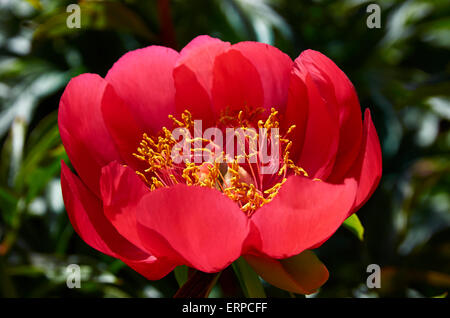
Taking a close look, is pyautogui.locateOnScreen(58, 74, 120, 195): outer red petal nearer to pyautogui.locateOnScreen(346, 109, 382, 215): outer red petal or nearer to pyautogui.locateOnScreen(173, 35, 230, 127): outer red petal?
pyautogui.locateOnScreen(173, 35, 230, 127): outer red petal

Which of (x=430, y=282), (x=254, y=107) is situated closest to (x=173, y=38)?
(x=254, y=107)

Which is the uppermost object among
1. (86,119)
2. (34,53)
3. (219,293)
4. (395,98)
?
(34,53)

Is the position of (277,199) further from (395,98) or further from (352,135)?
(395,98)

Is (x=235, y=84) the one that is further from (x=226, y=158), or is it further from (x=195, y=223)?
(x=195, y=223)

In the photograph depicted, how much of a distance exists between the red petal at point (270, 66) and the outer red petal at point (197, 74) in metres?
0.02

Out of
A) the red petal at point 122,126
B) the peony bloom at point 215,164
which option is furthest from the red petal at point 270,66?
the red petal at point 122,126

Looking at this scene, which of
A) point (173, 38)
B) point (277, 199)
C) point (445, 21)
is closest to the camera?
point (277, 199)

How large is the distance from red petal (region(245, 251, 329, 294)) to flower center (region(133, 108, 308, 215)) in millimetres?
89

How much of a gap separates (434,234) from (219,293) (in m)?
0.38

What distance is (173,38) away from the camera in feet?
2.34

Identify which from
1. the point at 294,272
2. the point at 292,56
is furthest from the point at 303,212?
the point at 292,56

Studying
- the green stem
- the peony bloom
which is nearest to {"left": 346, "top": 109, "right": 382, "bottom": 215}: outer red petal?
the peony bloom

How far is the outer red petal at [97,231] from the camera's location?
0.37 m

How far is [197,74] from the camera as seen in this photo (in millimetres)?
478
